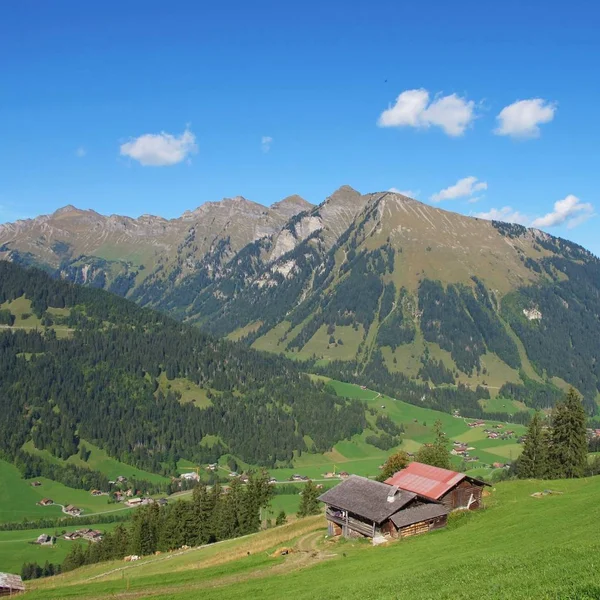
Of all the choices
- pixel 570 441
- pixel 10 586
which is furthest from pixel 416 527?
pixel 10 586

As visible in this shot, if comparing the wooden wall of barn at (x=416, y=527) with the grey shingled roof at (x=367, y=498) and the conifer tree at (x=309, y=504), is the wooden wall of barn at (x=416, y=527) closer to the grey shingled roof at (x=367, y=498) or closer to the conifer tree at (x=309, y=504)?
the grey shingled roof at (x=367, y=498)

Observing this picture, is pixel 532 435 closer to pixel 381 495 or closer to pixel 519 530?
pixel 381 495

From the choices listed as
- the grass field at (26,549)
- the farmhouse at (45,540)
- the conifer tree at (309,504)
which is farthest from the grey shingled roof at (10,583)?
the farmhouse at (45,540)

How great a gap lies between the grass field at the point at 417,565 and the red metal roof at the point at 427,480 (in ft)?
12.4

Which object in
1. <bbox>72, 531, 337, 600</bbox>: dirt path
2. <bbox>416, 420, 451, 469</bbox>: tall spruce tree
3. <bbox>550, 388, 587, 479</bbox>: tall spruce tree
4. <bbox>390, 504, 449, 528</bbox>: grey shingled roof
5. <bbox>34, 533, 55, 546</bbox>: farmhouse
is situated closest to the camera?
<bbox>72, 531, 337, 600</bbox>: dirt path

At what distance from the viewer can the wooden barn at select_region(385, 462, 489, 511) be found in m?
68.9

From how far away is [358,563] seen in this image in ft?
171

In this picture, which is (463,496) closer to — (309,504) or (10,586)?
(309,504)

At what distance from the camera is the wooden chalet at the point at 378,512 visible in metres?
63.5

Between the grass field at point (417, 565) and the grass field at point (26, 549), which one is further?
the grass field at point (26, 549)

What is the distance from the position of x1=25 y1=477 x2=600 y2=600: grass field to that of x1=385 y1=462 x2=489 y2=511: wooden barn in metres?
2.60

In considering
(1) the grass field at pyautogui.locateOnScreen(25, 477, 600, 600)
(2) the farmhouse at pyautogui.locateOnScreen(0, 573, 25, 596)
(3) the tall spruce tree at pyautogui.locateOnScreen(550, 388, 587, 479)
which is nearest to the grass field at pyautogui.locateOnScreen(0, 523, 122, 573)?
(1) the grass field at pyautogui.locateOnScreen(25, 477, 600, 600)

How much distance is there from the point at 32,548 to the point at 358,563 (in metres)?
124

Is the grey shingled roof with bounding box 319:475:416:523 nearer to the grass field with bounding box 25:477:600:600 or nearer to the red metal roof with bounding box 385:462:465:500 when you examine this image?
the grass field with bounding box 25:477:600:600
